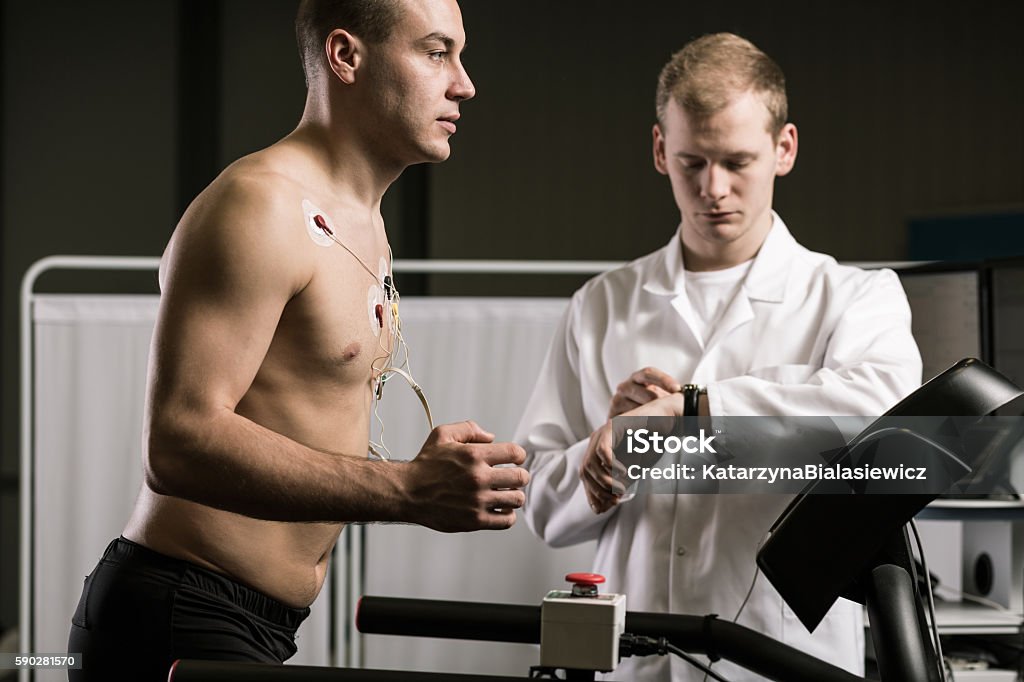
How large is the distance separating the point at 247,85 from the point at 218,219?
12.1 ft

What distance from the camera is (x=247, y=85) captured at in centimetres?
445

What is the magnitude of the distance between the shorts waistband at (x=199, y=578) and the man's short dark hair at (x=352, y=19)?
1.86 feet

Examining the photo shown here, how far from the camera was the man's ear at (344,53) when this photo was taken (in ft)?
3.79

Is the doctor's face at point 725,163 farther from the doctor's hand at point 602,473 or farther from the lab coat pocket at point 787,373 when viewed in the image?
the doctor's hand at point 602,473

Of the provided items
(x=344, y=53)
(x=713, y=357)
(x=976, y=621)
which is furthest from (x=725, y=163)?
(x=976, y=621)

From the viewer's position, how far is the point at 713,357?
159cm

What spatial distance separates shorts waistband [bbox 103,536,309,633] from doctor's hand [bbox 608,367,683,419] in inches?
20.8

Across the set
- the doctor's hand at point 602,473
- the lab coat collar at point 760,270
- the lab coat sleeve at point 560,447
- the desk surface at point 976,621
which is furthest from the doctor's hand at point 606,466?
the desk surface at point 976,621

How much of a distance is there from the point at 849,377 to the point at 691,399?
22cm

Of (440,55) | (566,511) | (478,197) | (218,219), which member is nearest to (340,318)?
(218,219)

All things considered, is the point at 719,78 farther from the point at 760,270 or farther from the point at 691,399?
Answer: the point at 691,399

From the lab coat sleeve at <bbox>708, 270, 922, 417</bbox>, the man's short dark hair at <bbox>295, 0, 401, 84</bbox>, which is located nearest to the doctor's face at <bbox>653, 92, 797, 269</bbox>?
the lab coat sleeve at <bbox>708, 270, 922, 417</bbox>

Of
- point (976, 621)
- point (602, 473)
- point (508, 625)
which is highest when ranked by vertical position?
point (602, 473)

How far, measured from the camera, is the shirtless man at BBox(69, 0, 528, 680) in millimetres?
934
